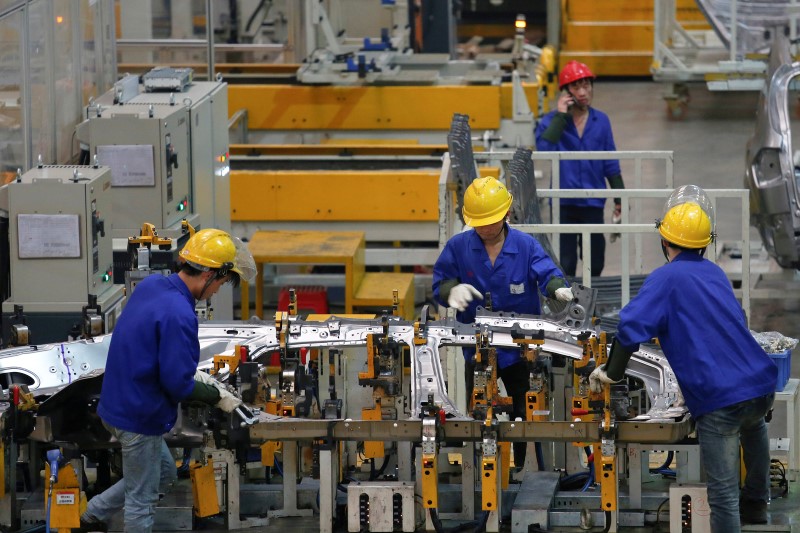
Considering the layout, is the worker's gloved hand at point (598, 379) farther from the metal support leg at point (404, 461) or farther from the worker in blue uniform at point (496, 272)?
the worker in blue uniform at point (496, 272)

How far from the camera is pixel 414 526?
6039 millimetres

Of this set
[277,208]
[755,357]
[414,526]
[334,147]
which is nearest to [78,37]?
[277,208]

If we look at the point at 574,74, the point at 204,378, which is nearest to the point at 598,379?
the point at 204,378

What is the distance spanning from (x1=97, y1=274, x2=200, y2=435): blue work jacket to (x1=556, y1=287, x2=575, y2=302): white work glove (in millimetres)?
1704

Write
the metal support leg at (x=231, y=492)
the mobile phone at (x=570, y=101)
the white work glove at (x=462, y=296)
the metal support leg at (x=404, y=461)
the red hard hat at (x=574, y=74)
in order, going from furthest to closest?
the mobile phone at (x=570, y=101) < the red hard hat at (x=574, y=74) < the white work glove at (x=462, y=296) < the metal support leg at (x=404, y=461) < the metal support leg at (x=231, y=492)

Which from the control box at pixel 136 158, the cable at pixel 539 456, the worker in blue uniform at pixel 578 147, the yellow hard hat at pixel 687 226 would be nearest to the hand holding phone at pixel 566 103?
the worker in blue uniform at pixel 578 147

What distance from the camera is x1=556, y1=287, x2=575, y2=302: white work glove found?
6.71m

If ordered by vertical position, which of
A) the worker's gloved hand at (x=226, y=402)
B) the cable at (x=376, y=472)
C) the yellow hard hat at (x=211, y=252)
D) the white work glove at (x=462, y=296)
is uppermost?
the yellow hard hat at (x=211, y=252)

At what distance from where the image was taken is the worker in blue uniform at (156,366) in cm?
567

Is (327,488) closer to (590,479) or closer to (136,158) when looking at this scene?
(590,479)

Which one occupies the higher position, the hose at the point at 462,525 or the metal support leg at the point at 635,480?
the metal support leg at the point at 635,480

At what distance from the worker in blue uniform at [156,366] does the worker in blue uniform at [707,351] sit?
4.84 feet

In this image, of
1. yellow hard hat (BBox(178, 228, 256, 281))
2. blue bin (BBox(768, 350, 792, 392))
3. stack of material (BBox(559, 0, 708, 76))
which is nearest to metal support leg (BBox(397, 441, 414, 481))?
yellow hard hat (BBox(178, 228, 256, 281))

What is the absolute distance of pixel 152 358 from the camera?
5.71 meters
